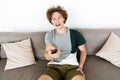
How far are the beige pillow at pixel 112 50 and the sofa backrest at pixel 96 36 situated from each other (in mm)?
59

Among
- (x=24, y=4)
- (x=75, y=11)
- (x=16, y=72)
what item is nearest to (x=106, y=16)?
(x=75, y=11)

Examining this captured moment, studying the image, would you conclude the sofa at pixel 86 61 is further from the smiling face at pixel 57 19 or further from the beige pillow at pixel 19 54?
the smiling face at pixel 57 19

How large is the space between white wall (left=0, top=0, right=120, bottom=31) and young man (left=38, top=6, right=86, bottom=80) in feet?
1.21

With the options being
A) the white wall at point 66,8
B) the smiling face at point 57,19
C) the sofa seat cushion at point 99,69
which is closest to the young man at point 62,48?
the smiling face at point 57,19

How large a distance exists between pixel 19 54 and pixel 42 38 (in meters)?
0.33

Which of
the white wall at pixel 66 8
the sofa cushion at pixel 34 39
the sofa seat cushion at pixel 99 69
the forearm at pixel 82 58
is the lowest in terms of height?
the sofa seat cushion at pixel 99 69

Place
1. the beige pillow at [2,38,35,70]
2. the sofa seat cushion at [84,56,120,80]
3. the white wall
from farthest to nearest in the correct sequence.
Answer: the white wall → the beige pillow at [2,38,35,70] → the sofa seat cushion at [84,56,120,80]

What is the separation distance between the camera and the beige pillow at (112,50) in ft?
6.72

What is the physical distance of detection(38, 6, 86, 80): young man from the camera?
74.0 inches

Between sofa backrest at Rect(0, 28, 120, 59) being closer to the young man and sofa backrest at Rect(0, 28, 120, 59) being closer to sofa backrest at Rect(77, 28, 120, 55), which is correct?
sofa backrest at Rect(77, 28, 120, 55)

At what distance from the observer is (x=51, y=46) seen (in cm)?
194

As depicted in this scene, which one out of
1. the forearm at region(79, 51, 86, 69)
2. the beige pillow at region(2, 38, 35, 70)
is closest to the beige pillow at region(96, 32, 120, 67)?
the forearm at region(79, 51, 86, 69)

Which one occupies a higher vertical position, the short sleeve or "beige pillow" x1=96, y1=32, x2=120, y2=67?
the short sleeve

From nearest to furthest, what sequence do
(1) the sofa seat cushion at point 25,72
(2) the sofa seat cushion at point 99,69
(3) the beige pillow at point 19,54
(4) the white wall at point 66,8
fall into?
(2) the sofa seat cushion at point 99,69
(1) the sofa seat cushion at point 25,72
(3) the beige pillow at point 19,54
(4) the white wall at point 66,8
